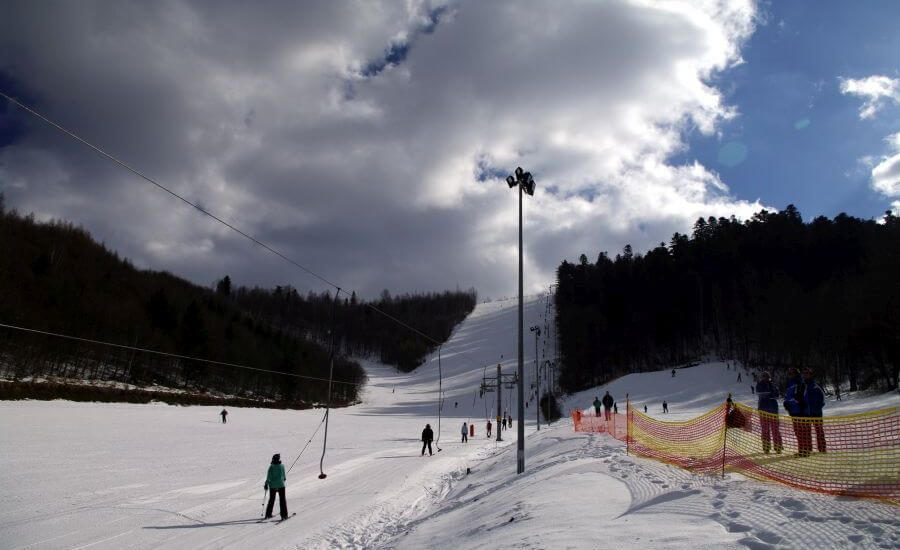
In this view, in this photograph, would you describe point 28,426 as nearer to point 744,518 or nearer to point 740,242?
point 744,518

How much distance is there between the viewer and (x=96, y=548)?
38.2 feet

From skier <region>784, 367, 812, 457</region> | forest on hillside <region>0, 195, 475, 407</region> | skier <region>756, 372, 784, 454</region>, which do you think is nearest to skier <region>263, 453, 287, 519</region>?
skier <region>756, 372, 784, 454</region>

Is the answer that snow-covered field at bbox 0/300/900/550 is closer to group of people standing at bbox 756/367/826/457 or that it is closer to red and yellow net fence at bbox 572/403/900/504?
red and yellow net fence at bbox 572/403/900/504

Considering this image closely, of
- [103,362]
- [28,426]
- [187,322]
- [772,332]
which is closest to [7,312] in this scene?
[103,362]

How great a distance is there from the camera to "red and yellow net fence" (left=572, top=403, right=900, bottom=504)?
7738mm

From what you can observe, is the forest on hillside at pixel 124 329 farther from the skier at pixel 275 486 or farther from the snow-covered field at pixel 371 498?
the skier at pixel 275 486

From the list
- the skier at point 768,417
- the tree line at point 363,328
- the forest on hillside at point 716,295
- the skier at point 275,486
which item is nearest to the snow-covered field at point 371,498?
the skier at point 275,486

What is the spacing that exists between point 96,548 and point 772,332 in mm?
78690

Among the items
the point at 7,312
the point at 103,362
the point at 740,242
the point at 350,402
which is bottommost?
the point at 350,402

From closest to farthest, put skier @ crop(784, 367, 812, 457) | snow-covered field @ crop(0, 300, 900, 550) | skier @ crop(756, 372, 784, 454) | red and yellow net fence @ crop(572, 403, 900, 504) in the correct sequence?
1. snow-covered field @ crop(0, 300, 900, 550)
2. red and yellow net fence @ crop(572, 403, 900, 504)
3. skier @ crop(784, 367, 812, 457)
4. skier @ crop(756, 372, 784, 454)

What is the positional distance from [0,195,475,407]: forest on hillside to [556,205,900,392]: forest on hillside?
55.0 m

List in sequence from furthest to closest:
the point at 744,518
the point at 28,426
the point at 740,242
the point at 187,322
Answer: the point at 740,242
the point at 187,322
the point at 28,426
the point at 744,518

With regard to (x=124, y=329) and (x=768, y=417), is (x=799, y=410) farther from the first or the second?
(x=124, y=329)

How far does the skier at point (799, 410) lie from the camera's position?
32.6 feet
